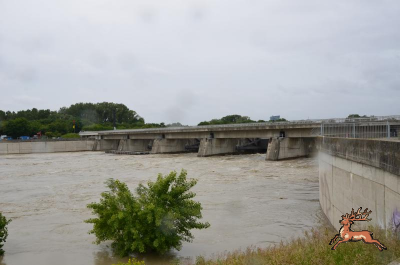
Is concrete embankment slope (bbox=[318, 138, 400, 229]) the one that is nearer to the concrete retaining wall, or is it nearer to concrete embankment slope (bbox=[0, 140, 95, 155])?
the concrete retaining wall

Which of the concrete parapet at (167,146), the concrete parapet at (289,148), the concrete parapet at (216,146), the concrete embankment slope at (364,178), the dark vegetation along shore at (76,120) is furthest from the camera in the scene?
the dark vegetation along shore at (76,120)

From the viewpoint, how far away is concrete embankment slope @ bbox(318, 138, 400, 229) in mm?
8547

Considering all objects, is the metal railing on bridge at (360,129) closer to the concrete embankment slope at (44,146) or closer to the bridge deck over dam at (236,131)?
the bridge deck over dam at (236,131)

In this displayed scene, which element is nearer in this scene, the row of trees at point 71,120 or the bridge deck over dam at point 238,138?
the bridge deck over dam at point 238,138

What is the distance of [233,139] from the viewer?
215 ft

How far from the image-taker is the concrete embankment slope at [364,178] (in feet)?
28.0

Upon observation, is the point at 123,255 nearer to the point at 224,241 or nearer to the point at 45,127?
the point at 224,241

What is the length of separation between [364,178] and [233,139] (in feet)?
180

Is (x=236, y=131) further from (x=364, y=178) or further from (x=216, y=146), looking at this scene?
(x=364, y=178)

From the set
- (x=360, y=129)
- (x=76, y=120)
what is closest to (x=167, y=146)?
(x=360, y=129)

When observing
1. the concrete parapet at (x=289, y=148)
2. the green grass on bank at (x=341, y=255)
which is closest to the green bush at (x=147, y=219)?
the green grass on bank at (x=341, y=255)

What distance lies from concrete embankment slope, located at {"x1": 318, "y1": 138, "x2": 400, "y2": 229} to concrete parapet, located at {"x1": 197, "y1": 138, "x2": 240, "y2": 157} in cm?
4514

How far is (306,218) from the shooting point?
1738 centimetres

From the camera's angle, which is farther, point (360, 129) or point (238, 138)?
point (238, 138)
